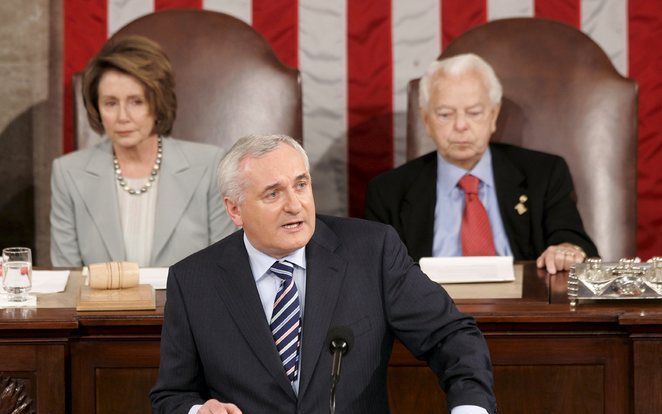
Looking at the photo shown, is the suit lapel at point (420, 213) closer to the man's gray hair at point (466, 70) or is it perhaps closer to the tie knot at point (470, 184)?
the tie knot at point (470, 184)

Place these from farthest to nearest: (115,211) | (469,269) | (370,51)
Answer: (370,51) < (115,211) < (469,269)

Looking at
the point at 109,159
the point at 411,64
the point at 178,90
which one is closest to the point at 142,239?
the point at 109,159

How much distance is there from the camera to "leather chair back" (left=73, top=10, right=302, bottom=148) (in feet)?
15.4

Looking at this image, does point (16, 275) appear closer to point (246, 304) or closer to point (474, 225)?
point (246, 304)

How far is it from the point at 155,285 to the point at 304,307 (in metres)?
0.94

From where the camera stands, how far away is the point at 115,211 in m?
4.23

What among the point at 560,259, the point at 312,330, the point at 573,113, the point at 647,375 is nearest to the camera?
the point at 312,330

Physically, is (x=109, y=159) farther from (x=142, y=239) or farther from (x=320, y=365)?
(x=320, y=365)

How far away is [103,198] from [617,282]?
6.01 feet

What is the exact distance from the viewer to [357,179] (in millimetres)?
5246

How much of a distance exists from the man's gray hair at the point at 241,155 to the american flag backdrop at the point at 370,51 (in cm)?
249

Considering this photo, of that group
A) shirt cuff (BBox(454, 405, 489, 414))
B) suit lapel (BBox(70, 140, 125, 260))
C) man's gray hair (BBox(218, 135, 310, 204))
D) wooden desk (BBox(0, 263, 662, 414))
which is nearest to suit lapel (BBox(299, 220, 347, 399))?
man's gray hair (BBox(218, 135, 310, 204))

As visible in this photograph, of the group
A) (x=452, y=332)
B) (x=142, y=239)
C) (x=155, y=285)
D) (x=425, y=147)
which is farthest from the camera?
(x=425, y=147)

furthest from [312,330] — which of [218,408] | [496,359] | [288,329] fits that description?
[496,359]
